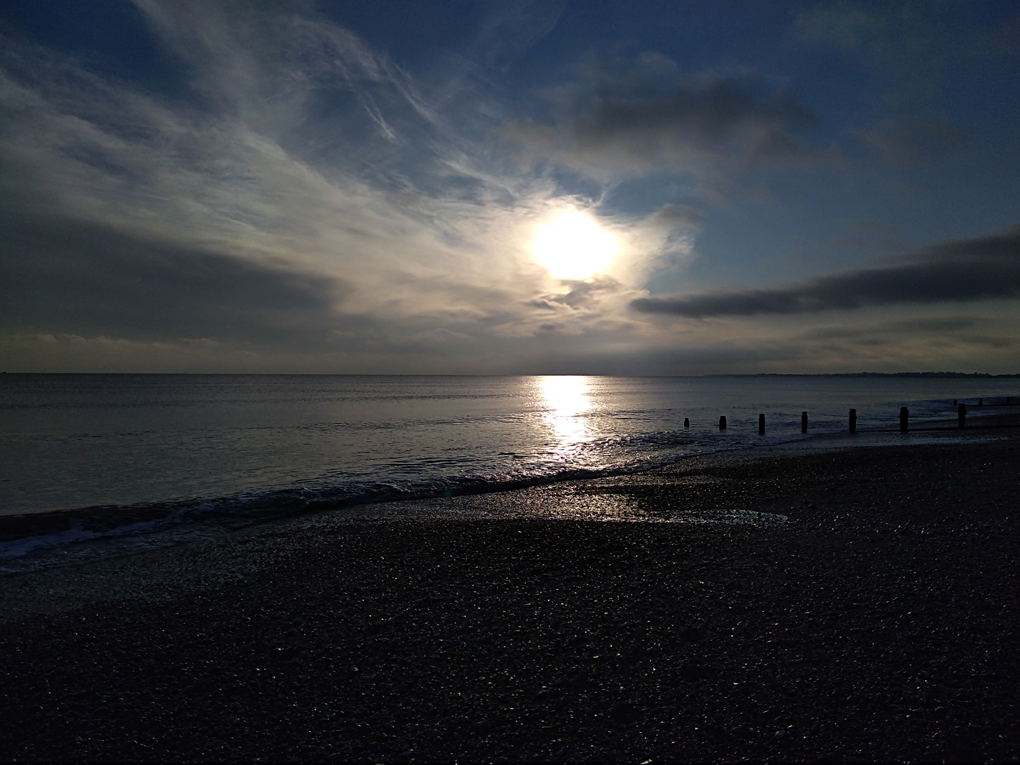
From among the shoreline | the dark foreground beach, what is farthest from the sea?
the dark foreground beach

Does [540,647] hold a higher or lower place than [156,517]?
higher

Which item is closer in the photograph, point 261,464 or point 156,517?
point 156,517

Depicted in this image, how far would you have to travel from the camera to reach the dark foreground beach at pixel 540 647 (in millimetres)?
4133

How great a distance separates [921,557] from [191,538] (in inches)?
562

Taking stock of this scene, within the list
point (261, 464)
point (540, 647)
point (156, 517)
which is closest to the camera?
point (540, 647)

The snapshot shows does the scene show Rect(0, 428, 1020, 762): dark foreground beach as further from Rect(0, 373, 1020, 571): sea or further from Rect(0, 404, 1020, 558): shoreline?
Rect(0, 373, 1020, 571): sea

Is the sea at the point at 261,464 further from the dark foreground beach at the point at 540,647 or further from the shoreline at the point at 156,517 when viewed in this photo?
the dark foreground beach at the point at 540,647

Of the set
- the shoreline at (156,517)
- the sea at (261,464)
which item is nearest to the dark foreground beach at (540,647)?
the shoreline at (156,517)

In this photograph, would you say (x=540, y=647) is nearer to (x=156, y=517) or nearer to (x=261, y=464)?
Result: (x=156, y=517)

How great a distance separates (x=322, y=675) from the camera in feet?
17.0

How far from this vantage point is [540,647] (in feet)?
18.2

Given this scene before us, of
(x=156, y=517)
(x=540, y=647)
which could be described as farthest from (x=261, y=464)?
(x=540, y=647)

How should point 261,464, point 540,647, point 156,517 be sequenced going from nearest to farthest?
point 540,647, point 156,517, point 261,464

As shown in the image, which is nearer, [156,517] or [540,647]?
[540,647]
